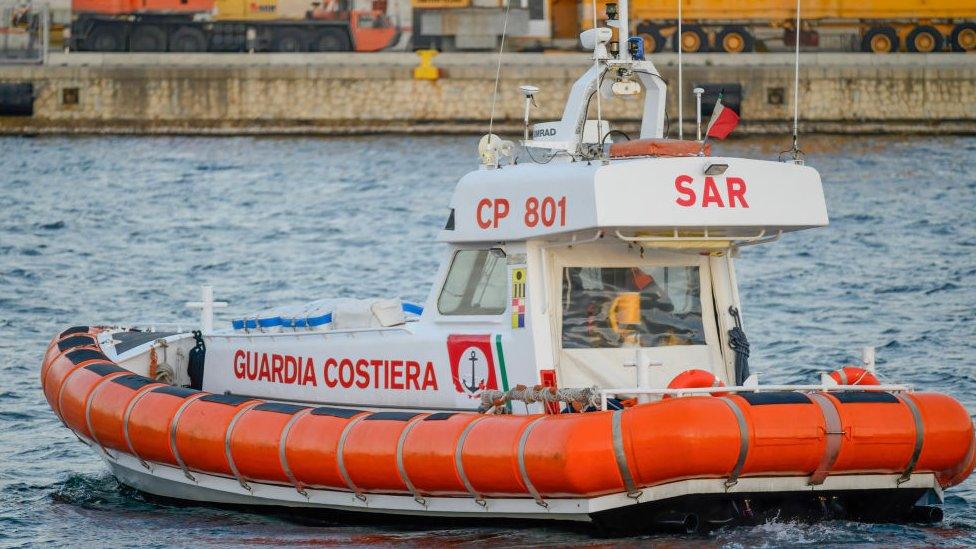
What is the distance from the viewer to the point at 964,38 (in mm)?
51906

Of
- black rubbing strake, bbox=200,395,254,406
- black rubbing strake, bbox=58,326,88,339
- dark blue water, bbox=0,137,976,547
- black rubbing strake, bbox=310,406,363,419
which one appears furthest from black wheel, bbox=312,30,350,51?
black rubbing strake, bbox=310,406,363,419

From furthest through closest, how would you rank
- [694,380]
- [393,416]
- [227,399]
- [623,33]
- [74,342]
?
[74,342] → [227,399] → [623,33] → [393,416] → [694,380]

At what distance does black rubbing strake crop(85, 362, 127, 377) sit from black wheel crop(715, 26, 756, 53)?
39.3 meters

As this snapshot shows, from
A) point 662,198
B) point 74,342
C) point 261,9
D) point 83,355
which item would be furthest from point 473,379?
point 261,9

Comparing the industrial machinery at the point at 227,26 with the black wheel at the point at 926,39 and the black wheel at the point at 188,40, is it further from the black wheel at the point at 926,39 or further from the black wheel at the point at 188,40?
the black wheel at the point at 926,39

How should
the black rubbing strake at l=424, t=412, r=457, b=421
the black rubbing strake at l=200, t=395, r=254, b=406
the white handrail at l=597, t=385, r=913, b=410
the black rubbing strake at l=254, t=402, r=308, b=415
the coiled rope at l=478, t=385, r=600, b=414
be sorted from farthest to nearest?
the black rubbing strake at l=200, t=395, r=254, b=406
the black rubbing strake at l=254, t=402, r=308, b=415
the black rubbing strake at l=424, t=412, r=457, b=421
the coiled rope at l=478, t=385, r=600, b=414
the white handrail at l=597, t=385, r=913, b=410

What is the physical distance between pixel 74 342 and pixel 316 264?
41.3 ft

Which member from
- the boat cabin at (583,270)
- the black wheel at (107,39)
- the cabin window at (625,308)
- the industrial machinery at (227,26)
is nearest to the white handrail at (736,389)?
the boat cabin at (583,270)

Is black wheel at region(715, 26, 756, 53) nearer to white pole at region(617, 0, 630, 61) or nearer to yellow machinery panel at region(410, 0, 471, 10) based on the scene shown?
yellow machinery panel at region(410, 0, 471, 10)

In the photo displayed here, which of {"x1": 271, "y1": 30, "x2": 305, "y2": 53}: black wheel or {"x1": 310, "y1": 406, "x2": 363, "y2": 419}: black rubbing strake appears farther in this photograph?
{"x1": 271, "y1": 30, "x2": 305, "y2": 53}: black wheel

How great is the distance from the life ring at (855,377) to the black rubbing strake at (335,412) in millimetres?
3172

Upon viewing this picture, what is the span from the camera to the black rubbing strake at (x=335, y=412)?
12102 millimetres

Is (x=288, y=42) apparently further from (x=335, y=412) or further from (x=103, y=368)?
(x=335, y=412)

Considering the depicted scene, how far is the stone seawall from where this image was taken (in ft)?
149
